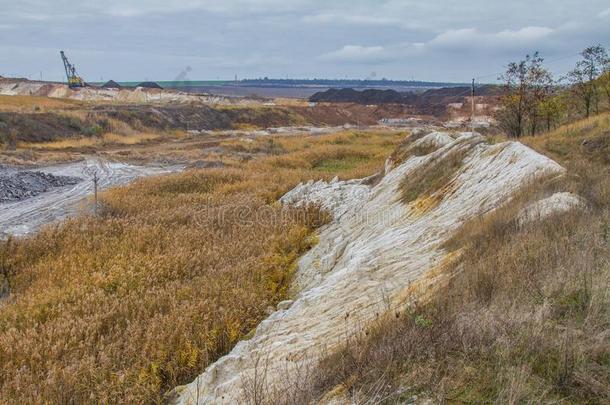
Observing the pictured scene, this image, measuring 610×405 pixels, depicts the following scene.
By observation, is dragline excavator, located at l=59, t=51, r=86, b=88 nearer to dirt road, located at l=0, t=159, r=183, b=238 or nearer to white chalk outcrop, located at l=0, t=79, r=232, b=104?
white chalk outcrop, located at l=0, t=79, r=232, b=104

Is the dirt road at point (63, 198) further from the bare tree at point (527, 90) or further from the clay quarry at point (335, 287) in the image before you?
the bare tree at point (527, 90)

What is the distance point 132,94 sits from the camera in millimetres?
104938

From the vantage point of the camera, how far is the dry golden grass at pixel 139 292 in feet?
20.8

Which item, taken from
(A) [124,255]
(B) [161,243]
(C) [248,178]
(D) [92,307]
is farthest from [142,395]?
(C) [248,178]

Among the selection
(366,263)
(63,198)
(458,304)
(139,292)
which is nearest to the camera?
(458,304)

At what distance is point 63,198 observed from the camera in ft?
70.9

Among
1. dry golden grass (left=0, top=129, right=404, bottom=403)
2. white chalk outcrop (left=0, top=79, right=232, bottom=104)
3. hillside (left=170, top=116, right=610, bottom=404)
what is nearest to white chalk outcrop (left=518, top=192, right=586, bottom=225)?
hillside (left=170, top=116, right=610, bottom=404)

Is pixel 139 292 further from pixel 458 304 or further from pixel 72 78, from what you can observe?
pixel 72 78

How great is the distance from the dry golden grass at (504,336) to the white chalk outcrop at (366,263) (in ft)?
2.64

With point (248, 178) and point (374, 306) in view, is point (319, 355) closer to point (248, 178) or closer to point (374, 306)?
point (374, 306)

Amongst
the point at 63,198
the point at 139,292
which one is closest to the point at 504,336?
the point at 139,292

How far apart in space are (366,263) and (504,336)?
4267 mm

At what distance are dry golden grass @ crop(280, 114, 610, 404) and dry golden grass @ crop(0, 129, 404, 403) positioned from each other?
3.04 metres

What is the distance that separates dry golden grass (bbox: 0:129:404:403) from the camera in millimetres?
6328
